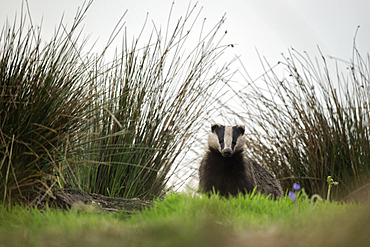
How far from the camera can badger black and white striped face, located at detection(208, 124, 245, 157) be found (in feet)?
14.0

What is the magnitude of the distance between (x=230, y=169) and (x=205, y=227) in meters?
2.57

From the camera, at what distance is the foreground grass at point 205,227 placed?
1.75 m

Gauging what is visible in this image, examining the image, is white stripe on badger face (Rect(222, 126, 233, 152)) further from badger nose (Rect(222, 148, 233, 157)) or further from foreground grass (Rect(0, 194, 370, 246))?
foreground grass (Rect(0, 194, 370, 246))

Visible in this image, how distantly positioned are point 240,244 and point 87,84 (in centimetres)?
206

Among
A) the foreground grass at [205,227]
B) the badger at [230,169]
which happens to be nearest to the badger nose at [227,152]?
the badger at [230,169]

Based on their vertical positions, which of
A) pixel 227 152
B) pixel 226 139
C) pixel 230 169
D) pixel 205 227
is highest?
pixel 226 139

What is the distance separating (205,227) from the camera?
1842 millimetres

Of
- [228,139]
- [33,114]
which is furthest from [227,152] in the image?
[33,114]

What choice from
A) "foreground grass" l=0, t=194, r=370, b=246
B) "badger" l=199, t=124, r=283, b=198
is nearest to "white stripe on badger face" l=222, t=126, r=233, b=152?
"badger" l=199, t=124, r=283, b=198

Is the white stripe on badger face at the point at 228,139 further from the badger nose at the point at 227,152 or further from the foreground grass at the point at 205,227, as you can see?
the foreground grass at the point at 205,227

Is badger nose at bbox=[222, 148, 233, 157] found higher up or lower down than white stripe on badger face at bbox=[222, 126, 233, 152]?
lower down

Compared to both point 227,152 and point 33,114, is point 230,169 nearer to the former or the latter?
point 227,152

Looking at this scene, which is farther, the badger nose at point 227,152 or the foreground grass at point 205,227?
the badger nose at point 227,152

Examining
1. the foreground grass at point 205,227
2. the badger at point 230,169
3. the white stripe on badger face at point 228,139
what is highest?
the white stripe on badger face at point 228,139
